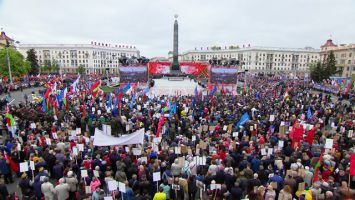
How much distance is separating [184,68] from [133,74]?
1542 centimetres

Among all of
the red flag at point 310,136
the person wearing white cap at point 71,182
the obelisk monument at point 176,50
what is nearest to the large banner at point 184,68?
the obelisk monument at point 176,50

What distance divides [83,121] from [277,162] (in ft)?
32.1

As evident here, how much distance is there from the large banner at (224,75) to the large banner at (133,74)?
34.6ft

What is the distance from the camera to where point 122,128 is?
1306cm

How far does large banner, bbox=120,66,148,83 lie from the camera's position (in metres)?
38.8

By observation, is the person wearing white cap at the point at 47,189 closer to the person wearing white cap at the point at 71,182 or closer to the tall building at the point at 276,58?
the person wearing white cap at the point at 71,182

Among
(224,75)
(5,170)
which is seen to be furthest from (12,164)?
(224,75)

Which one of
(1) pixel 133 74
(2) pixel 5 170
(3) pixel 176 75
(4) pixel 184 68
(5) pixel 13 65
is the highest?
(5) pixel 13 65

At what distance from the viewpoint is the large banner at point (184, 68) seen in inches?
1971

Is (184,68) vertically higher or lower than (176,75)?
Answer: higher

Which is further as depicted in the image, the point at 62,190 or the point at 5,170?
the point at 5,170

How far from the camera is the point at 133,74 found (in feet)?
129

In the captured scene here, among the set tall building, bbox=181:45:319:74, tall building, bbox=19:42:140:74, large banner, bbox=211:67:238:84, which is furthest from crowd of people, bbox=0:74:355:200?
tall building, bbox=19:42:140:74

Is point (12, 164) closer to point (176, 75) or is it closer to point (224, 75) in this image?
point (224, 75)
